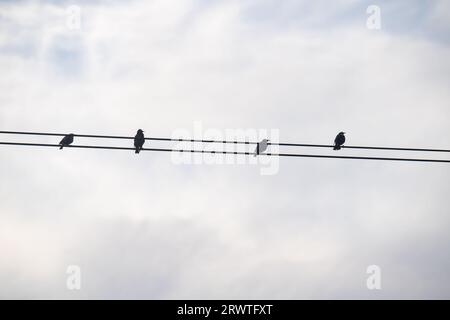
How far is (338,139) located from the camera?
72.7 feet

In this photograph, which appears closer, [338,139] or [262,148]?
[262,148]
